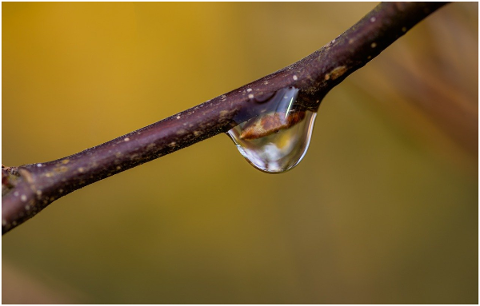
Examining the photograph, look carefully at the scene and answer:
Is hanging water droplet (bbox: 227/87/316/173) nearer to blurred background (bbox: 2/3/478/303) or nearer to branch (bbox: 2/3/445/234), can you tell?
branch (bbox: 2/3/445/234)

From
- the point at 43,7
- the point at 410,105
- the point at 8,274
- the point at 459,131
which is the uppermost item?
the point at 43,7

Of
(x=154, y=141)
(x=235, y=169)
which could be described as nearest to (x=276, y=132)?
(x=154, y=141)

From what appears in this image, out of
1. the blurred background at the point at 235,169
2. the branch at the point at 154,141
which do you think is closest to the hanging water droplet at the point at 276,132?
the branch at the point at 154,141

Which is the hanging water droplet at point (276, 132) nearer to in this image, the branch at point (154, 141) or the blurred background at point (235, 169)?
the branch at point (154, 141)

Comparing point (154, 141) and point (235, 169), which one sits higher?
point (235, 169)

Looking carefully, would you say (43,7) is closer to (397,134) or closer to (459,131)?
(397,134)

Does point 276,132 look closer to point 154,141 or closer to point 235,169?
point 154,141

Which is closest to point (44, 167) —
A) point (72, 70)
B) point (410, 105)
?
point (72, 70)
